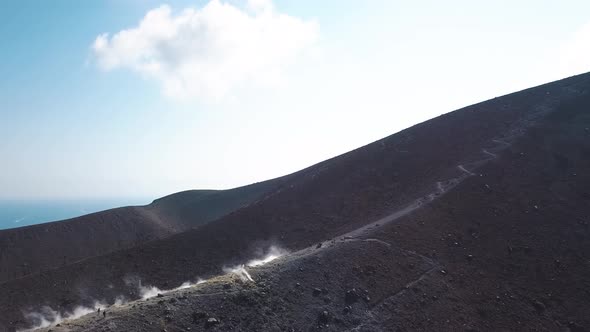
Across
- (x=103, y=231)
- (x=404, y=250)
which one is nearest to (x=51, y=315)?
(x=404, y=250)

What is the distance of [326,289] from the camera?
55.1ft

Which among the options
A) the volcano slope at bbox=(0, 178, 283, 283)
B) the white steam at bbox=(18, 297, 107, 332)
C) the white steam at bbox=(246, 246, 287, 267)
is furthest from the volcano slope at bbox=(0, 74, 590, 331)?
Result: the volcano slope at bbox=(0, 178, 283, 283)

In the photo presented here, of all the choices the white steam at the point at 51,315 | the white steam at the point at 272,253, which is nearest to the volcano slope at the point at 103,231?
the white steam at the point at 51,315

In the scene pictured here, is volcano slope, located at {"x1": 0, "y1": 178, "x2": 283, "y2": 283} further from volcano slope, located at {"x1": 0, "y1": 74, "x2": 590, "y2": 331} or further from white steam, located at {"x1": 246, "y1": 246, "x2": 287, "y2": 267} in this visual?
white steam, located at {"x1": 246, "y1": 246, "x2": 287, "y2": 267}

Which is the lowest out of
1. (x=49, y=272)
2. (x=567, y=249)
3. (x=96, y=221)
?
(x=567, y=249)

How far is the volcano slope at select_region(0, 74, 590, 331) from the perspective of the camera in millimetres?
15523

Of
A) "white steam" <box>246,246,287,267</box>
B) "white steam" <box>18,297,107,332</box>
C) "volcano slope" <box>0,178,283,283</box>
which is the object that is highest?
"volcano slope" <box>0,178,283,283</box>

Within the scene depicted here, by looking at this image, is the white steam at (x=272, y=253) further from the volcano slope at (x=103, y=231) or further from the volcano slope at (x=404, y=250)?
the volcano slope at (x=103, y=231)

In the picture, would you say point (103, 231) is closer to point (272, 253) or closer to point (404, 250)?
point (272, 253)

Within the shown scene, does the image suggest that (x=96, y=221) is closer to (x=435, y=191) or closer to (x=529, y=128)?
(x=435, y=191)

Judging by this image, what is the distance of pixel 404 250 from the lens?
2008 centimetres

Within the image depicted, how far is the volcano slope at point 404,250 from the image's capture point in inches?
611

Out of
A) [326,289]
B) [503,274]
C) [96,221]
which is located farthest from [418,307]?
[96,221]

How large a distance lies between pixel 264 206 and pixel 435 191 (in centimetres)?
1540
